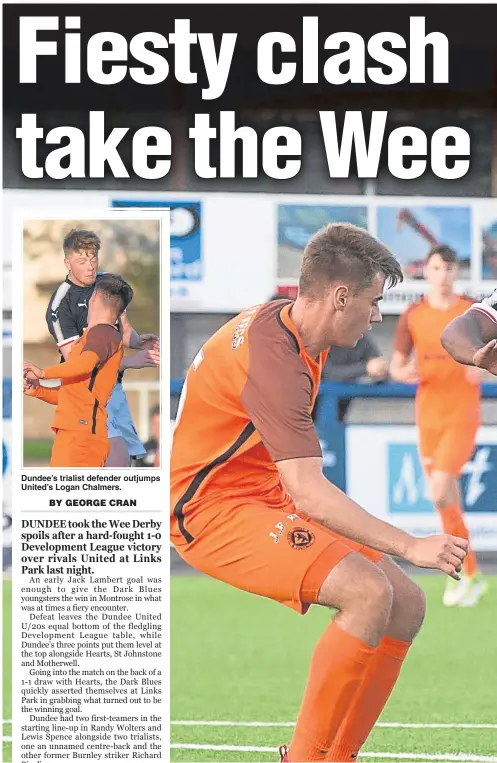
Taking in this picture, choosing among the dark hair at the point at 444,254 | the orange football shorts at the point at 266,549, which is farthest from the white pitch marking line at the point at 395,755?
the dark hair at the point at 444,254

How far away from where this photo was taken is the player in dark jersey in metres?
2.80

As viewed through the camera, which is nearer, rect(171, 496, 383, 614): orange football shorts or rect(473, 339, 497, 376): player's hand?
rect(171, 496, 383, 614): orange football shorts

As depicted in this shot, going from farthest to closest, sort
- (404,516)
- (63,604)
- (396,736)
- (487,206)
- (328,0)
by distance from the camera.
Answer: (404,516) → (487,206) → (396,736) → (328,0) → (63,604)

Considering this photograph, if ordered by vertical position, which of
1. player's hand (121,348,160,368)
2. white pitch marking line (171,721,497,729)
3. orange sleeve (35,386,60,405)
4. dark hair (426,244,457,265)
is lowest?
white pitch marking line (171,721,497,729)

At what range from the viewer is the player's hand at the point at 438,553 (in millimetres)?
2555

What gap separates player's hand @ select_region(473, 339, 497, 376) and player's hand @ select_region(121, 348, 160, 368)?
723 mm

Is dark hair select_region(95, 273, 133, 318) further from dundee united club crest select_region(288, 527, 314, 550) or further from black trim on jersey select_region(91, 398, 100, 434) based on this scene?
dundee united club crest select_region(288, 527, 314, 550)

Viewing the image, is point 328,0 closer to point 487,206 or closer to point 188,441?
point 188,441

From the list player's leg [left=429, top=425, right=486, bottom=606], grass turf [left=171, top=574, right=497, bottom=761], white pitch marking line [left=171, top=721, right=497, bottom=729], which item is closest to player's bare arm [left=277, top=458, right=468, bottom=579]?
grass turf [left=171, top=574, right=497, bottom=761]

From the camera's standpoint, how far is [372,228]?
4.16 m

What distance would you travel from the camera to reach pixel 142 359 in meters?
2.80

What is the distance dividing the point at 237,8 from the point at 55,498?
3.78 ft

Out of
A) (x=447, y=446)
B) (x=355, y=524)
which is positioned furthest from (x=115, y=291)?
(x=447, y=446)

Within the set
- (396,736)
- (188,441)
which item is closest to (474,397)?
(396,736)
